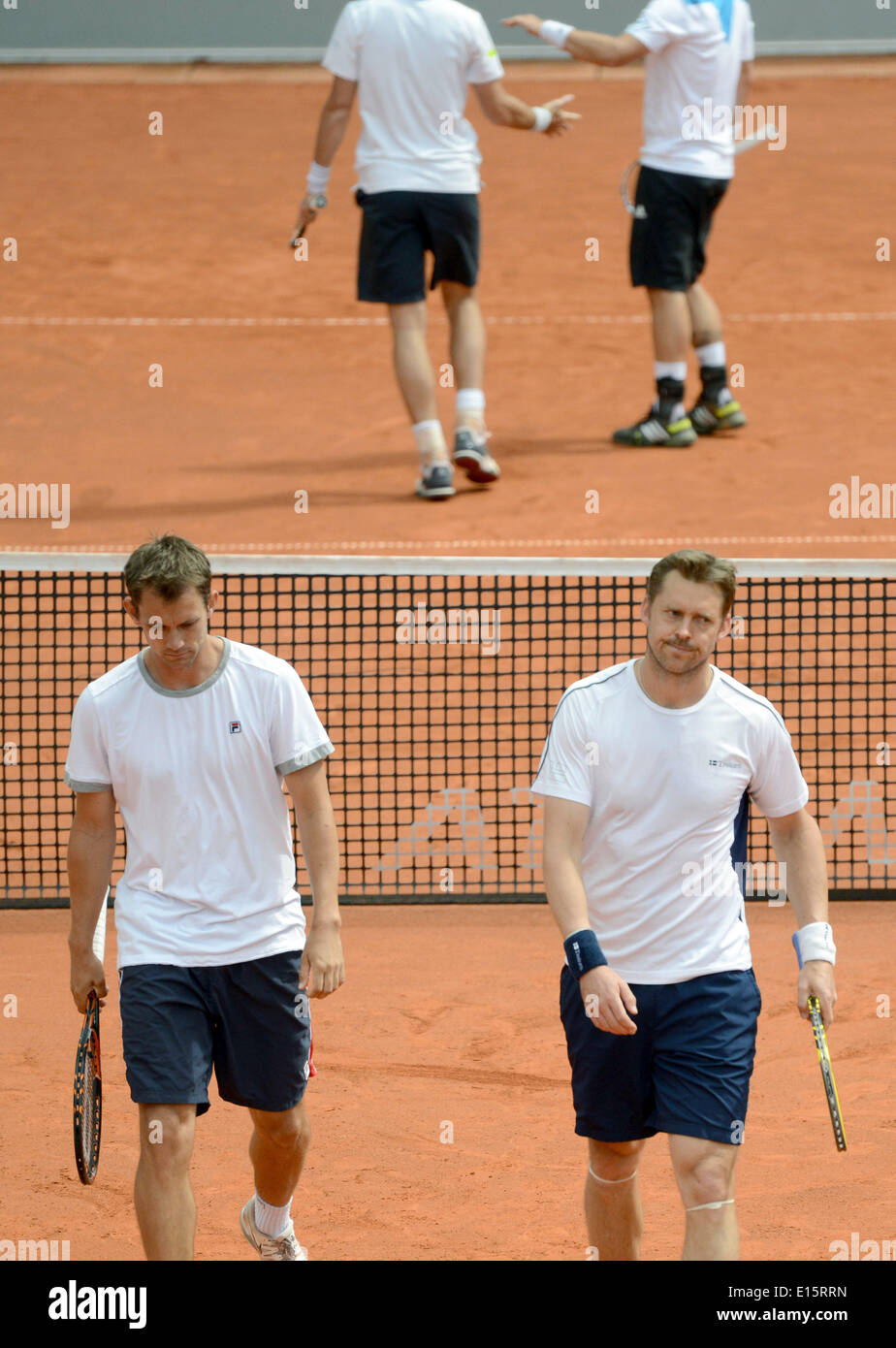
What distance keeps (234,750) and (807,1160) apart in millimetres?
2345

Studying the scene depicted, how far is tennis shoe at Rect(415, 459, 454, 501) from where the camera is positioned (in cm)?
1023

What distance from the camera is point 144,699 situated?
430cm

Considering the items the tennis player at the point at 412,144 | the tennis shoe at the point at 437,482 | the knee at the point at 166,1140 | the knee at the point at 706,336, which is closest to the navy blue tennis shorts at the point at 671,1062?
the knee at the point at 166,1140

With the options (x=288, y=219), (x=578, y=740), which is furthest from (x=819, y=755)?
(x=288, y=219)

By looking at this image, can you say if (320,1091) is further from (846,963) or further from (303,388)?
→ (303,388)

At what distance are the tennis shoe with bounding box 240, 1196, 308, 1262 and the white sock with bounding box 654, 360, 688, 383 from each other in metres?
6.80

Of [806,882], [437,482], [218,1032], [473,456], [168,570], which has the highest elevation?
[473,456]

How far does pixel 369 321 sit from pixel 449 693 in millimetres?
6637

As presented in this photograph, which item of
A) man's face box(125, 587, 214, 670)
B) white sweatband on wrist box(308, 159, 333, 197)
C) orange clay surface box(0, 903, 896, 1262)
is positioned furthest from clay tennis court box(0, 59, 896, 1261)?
white sweatband on wrist box(308, 159, 333, 197)

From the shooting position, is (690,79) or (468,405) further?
(690,79)

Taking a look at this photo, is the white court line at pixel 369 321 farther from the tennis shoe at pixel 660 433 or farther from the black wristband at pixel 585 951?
the black wristband at pixel 585 951

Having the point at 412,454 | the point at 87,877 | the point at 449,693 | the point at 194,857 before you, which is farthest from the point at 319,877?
the point at 412,454

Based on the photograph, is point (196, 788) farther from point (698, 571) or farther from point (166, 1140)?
point (698, 571)

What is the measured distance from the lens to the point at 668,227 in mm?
10305
